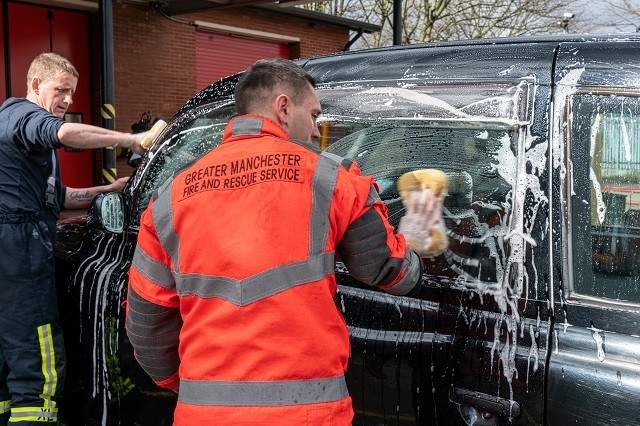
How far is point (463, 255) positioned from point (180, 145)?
1.37 meters

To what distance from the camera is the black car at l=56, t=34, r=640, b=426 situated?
161cm

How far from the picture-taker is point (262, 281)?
4.96 feet

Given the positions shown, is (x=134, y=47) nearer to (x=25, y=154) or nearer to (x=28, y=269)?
(x=25, y=154)

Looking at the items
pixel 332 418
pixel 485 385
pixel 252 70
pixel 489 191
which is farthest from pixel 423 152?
pixel 332 418

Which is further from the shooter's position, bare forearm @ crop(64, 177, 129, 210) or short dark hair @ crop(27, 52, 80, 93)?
bare forearm @ crop(64, 177, 129, 210)

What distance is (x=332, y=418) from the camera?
152cm

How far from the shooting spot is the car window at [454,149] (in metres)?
1.78

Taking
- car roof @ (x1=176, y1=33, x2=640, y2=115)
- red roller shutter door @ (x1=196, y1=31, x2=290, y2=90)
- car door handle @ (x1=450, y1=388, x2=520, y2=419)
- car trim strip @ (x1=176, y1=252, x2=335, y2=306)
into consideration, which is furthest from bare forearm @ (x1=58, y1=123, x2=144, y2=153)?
red roller shutter door @ (x1=196, y1=31, x2=290, y2=90)

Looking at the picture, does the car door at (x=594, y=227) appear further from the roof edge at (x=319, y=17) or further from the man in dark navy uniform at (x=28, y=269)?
the roof edge at (x=319, y=17)

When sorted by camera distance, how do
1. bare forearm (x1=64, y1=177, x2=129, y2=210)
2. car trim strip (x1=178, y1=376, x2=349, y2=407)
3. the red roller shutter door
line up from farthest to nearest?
the red roller shutter door → bare forearm (x1=64, y1=177, x2=129, y2=210) → car trim strip (x1=178, y1=376, x2=349, y2=407)

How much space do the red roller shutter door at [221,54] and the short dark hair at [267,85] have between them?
11676 mm

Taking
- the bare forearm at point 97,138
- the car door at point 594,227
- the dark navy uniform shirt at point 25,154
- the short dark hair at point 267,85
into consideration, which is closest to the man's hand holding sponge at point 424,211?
the car door at point 594,227

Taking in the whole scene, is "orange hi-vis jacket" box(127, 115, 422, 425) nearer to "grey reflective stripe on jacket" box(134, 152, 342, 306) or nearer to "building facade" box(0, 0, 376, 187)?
"grey reflective stripe on jacket" box(134, 152, 342, 306)

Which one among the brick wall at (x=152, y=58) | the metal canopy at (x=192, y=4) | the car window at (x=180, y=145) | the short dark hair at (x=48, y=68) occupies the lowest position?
the car window at (x=180, y=145)
